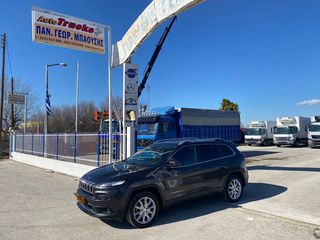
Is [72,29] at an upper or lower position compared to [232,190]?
upper

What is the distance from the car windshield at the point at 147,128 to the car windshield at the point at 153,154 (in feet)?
33.0

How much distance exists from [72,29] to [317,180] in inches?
448

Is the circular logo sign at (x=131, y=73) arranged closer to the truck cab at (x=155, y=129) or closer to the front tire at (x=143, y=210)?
the truck cab at (x=155, y=129)

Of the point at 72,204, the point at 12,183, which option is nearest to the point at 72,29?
the point at 12,183

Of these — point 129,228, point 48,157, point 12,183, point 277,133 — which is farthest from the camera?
point 277,133

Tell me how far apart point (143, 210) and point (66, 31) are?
9391 mm

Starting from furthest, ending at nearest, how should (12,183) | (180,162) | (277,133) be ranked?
(277,133) → (12,183) → (180,162)

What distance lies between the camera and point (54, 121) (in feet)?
194

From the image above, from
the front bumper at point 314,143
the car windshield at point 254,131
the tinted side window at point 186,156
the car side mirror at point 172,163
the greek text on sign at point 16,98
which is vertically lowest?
the front bumper at point 314,143

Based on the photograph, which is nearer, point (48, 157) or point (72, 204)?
point (72, 204)

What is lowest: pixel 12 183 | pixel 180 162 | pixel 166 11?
pixel 12 183

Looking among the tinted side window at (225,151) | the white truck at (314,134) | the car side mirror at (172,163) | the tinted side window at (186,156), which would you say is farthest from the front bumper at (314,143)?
the car side mirror at (172,163)

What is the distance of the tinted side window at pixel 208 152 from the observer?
7579 mm

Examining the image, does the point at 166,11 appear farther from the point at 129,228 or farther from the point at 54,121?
the point at 54,121
